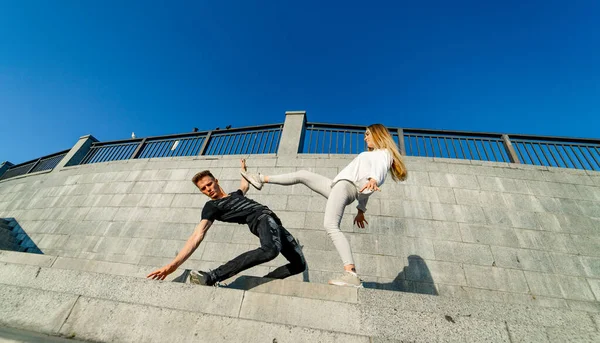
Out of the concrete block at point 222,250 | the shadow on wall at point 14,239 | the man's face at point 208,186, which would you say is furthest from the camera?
the shadow on wall at point 14,239

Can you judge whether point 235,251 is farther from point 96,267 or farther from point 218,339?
point 218,339

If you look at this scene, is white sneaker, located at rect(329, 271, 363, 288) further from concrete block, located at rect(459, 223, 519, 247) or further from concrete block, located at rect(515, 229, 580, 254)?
concrete block, located at rect(515, 229, 580, 254)

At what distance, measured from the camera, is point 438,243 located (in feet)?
14.6

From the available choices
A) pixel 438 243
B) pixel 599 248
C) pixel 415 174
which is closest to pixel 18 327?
pixel 438 243

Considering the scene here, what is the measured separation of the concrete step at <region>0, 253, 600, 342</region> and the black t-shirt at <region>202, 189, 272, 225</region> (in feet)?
2.43

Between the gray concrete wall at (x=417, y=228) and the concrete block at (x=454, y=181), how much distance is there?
22mm

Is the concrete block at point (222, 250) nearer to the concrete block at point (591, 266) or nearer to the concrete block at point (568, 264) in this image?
the concrete block at point (568, 264)

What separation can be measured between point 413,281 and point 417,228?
1015 mm

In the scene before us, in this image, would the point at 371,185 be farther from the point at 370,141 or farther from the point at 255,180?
the point at 255,180

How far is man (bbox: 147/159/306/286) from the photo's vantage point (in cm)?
213

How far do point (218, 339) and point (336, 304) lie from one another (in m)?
0.81

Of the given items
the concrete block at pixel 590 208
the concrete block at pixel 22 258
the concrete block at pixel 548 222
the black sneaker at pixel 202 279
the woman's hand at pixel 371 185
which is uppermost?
the concrete block at pixel 590 208

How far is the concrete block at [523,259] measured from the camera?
412 centimetres

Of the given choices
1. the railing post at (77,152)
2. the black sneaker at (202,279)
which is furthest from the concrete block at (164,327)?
the railing post at (77,152)
